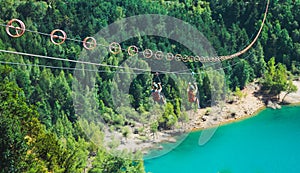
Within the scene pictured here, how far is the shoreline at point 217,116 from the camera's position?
128ft

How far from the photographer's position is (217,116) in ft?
143

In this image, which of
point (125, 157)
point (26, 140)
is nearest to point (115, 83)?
point (125, 157)

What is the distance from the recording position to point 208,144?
39.6 metres

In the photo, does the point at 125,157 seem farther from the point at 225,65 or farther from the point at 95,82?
the point at 225,65

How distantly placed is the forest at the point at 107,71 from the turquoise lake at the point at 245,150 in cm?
281

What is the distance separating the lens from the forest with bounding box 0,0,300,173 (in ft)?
88.7

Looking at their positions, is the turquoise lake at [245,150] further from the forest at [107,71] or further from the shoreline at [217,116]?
the forest at [107,71]

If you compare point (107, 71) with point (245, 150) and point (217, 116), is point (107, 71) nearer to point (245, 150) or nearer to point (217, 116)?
point (217, 116)

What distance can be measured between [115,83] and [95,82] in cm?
148

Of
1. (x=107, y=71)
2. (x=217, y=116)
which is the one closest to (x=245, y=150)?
(x=217, y=116)

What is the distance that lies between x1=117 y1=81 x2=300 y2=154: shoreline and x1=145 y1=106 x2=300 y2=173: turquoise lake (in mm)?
668

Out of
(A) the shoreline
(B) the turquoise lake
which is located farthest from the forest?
(B) the turquoise lake

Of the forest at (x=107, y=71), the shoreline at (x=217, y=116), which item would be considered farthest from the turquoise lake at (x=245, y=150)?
the forest at (x=107, y=71)

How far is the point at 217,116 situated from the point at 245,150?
21.1ft
